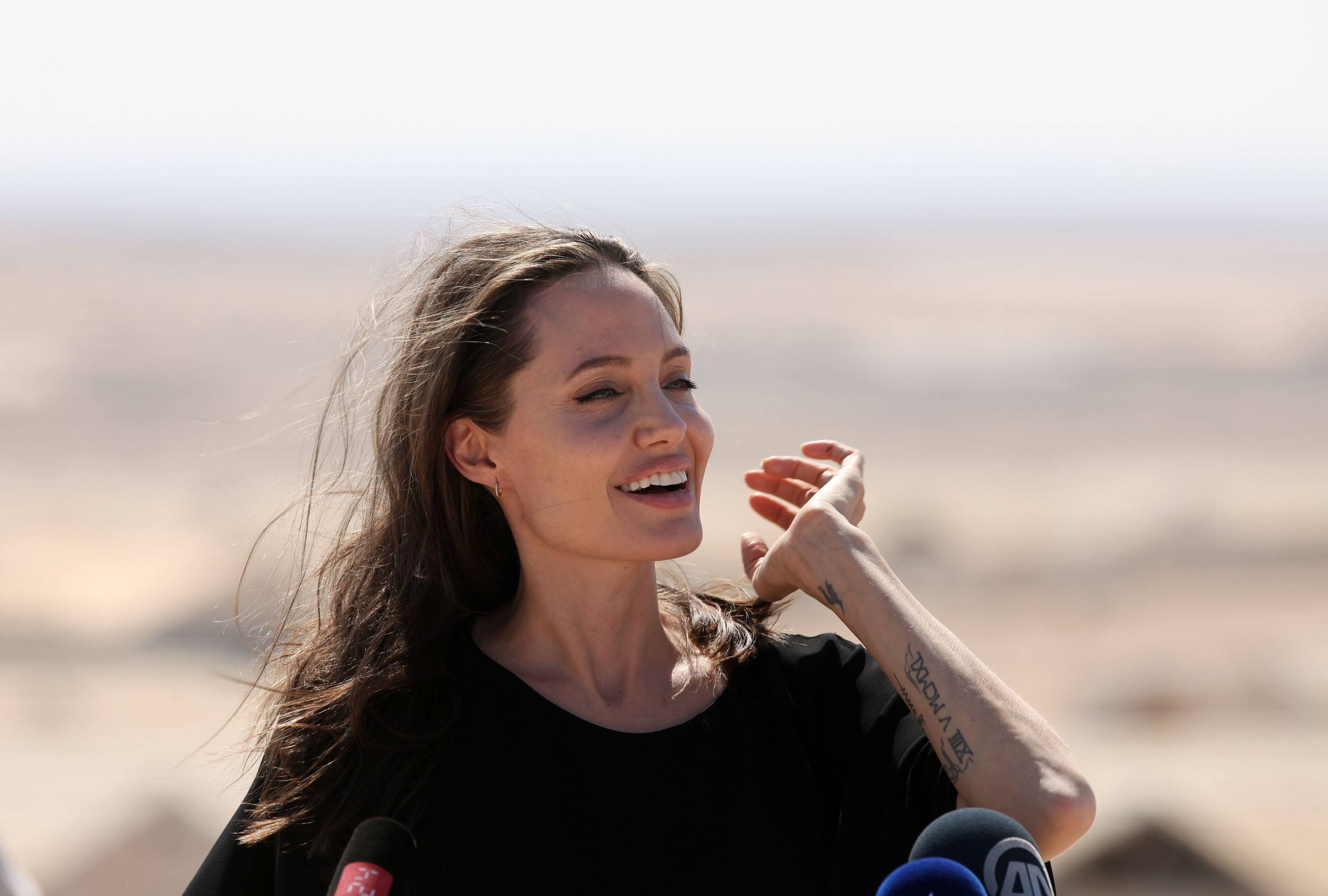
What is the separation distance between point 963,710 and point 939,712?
52 millimetres

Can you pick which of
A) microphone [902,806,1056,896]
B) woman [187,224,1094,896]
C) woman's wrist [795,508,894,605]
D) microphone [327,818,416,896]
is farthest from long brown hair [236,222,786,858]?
microphone [902,806,1056,896]

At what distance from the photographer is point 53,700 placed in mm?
19219

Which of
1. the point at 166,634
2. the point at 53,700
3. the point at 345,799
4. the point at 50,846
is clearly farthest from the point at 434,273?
the point at 166,634

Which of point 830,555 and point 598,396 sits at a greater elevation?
point 598,396

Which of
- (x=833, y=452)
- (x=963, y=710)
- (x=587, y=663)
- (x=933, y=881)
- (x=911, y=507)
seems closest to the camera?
(x=933, y=881)

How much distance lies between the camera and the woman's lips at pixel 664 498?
124 inches

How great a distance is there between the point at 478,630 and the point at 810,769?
0.97m

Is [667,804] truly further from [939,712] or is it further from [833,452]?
[833,452]

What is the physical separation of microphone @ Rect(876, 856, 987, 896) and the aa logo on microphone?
165 mm

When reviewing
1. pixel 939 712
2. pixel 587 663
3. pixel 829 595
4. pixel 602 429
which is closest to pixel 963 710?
pixel 939 712

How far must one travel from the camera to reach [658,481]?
317 centimetres

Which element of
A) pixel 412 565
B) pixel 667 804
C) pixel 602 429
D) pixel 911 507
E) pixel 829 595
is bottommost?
pixel 911 507

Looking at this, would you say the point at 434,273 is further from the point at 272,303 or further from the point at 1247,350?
the point at 272,303

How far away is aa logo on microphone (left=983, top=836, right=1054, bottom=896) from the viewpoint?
1958mm
